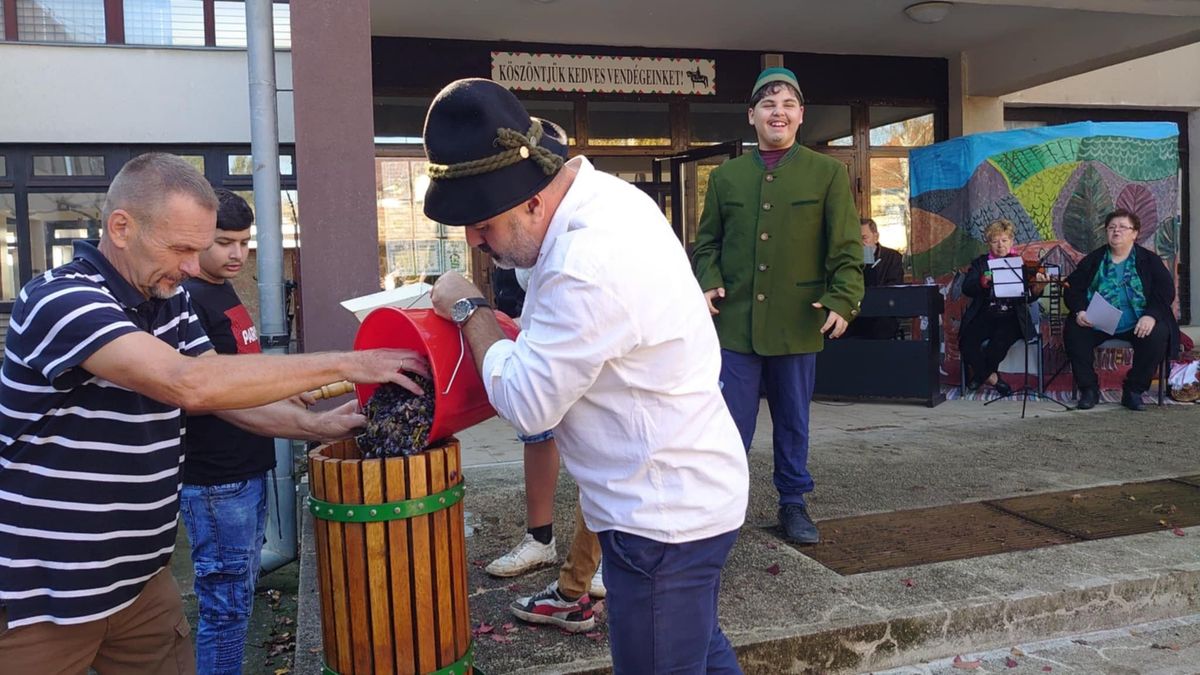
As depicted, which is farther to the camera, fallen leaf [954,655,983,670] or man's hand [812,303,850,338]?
man's hand [812,303,850,338]

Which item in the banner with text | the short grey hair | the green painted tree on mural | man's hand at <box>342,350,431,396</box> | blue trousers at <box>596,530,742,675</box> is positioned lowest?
blue trousers at <box>596,530,742,675</box>

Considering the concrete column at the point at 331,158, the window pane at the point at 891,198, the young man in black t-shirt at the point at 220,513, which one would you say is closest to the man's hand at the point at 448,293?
the young man in black t-shirt at the point at 220,513

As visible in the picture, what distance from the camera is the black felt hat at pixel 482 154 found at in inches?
70.0

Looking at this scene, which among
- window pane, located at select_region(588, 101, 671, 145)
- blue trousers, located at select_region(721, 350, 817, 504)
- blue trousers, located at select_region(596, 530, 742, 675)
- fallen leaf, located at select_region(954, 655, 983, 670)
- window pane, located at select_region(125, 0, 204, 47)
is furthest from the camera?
window pane, located at select_region(125, 0, 204, 47)

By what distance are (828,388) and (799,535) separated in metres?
4.60

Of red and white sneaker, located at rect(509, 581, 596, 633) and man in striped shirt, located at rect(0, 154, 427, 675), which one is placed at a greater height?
man in striped shirt, located at rect(0, 154, 427, 675)

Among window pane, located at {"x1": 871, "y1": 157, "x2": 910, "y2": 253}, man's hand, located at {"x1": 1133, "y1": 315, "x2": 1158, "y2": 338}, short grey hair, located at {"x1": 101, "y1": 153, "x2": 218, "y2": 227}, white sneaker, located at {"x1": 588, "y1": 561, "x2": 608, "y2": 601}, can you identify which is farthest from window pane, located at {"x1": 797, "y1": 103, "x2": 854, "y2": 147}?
short grey hair, located at {"x1": 101, "y1": 153, "x2": 218, "y2": 227}

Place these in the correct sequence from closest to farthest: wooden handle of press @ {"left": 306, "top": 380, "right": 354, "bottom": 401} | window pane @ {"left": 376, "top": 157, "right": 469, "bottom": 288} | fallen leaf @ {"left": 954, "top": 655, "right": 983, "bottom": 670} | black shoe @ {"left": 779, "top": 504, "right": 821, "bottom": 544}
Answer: wooden handle of press @ {"left": 306, "top": 380, "right": 354, "bottom": 401} → fallen leaf @ {"left": 954, "top": 655, "right": 983, "bottom": 670} → black shoe @ {"left": 779, "top": 504, "right": 821, "bottom": 544} → window pane @ {"left": 376, "top": 157, "right": 469, "bottom": 288}

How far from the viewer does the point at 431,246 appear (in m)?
9.49

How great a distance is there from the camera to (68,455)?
1846mm

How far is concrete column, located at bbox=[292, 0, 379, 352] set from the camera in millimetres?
4586

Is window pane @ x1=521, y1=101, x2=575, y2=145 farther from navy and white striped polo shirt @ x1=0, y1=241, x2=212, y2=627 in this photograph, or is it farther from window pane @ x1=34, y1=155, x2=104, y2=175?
navy and white striped polo shirt @ x1=0, y1=241, x2=212, y2=627

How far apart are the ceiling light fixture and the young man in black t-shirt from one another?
7.40 metres

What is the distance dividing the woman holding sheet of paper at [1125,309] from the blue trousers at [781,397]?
5006mm
